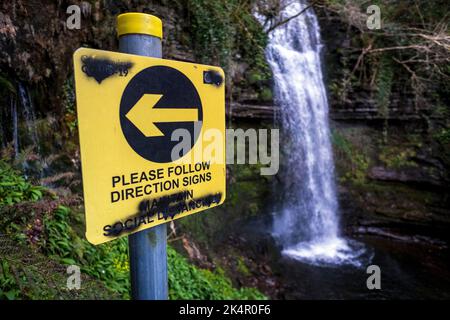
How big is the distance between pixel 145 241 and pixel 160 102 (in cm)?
47

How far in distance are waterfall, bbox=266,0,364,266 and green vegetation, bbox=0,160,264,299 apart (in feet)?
13.2

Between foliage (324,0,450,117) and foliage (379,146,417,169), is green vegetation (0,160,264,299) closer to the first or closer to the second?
foliage (379,146,417,169)

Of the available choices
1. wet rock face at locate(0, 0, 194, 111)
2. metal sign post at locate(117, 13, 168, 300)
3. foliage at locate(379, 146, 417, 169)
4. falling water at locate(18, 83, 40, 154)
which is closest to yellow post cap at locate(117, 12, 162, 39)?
metal sign post at locate(117, 13, 168, 300)

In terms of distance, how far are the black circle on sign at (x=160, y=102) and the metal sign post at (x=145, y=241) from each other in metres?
0.08

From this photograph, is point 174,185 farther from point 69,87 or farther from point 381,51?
point 381,51

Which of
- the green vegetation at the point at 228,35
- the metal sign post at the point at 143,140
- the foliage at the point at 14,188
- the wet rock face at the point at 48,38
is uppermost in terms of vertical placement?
the green vegetation at the point at 228,35

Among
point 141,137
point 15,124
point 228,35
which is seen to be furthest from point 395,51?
point 141,137

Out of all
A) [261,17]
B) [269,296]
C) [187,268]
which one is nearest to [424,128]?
[261,17]

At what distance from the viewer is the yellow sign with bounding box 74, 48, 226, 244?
90cm

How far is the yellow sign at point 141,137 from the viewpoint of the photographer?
2.96 feet

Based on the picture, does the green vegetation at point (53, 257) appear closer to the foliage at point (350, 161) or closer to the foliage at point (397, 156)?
the foliage at point (350, 161)

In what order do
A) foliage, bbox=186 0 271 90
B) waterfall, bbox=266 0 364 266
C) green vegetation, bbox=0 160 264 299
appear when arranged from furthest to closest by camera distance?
1. waterfall, bbox=266 0 364 266
2. foliage, bbox=186 0 271 90
3. green vegetation, bbox=0 160 264 299

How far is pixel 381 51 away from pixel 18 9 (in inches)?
357

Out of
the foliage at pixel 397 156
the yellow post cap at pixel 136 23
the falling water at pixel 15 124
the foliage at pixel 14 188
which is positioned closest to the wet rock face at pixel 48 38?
the falling water at pixel 15 124
